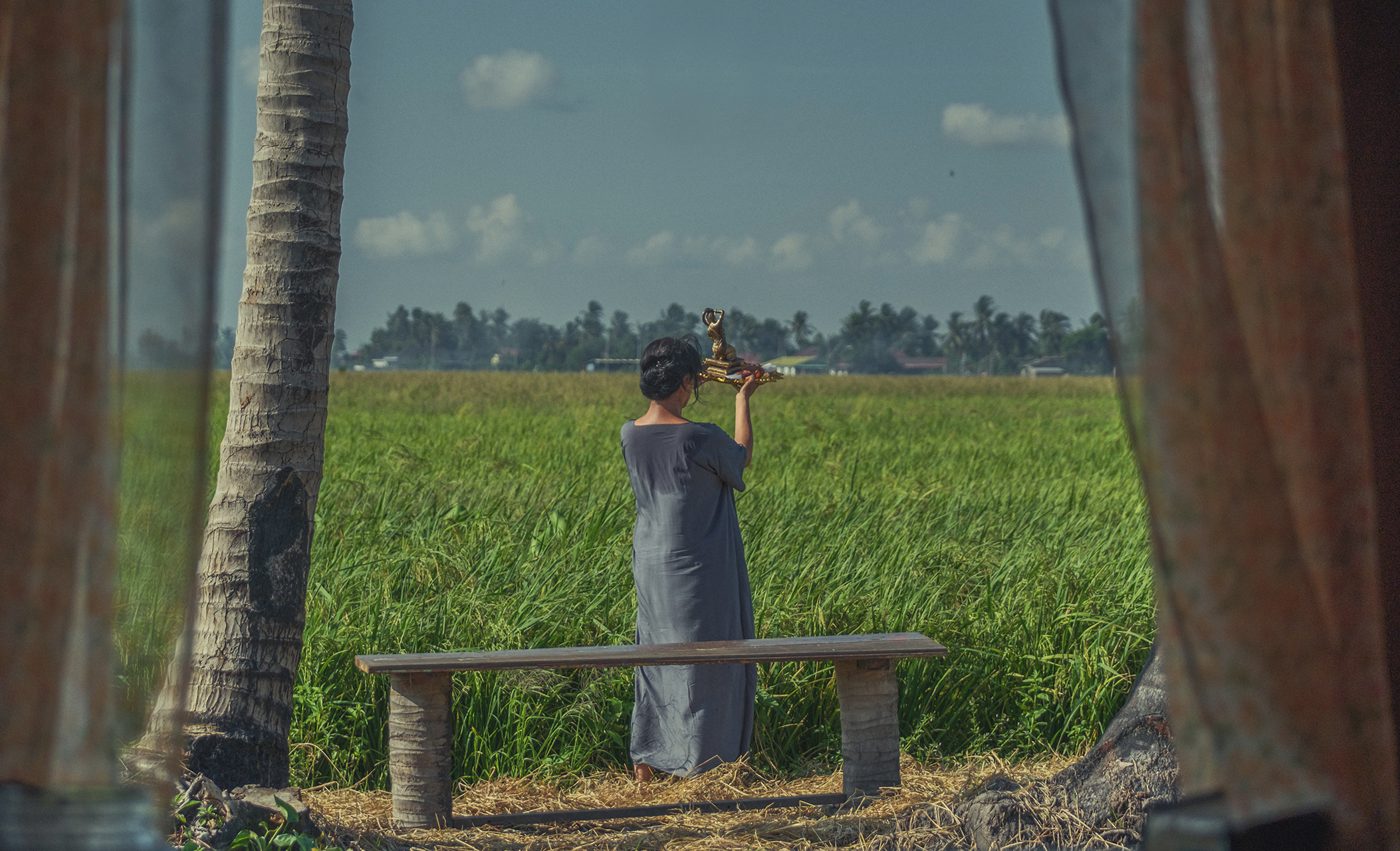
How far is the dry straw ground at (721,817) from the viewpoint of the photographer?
3.20 meters

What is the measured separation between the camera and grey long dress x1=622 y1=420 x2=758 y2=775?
12.8 feet

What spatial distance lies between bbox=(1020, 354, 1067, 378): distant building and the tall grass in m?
102

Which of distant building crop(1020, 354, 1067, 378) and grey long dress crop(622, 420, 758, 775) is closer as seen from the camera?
grey long dress crop(622, 420, 758, 775)

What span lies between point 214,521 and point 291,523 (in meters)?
0.21

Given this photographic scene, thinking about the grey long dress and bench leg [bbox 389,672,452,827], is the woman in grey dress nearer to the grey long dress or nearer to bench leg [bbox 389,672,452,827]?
the grey long dress

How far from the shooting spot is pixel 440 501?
834 centimetres

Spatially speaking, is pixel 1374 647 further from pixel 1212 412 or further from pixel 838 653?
pixel 838 653

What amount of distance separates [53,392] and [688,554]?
267cm

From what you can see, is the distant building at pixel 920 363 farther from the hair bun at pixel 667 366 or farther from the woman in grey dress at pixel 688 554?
the hair bun at pixel 667 366

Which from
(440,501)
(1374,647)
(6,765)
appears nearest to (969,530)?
(440,501)

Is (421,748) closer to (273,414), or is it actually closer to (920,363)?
(273,414)

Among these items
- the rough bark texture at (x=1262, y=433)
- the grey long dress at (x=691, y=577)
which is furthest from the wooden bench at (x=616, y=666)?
the rough bark texture at (x=1262, y=433)

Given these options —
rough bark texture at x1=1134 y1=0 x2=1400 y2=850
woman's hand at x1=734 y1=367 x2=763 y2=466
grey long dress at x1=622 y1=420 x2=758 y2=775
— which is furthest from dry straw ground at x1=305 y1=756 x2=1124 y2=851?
rough bark texture at x1=1134 y1=0 x2=1400 y2=850

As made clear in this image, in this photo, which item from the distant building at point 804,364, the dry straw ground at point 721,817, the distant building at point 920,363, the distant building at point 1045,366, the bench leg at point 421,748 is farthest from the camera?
the distant building at point 920,363
